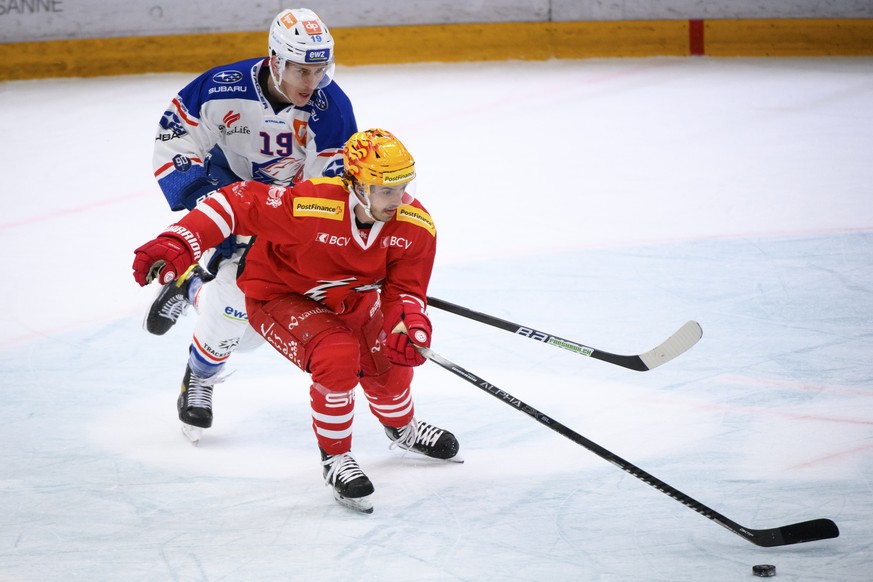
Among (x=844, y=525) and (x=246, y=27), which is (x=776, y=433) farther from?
(x=246, y=27)

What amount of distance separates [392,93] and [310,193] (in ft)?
14.3

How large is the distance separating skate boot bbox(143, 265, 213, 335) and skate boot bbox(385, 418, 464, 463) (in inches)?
36.7

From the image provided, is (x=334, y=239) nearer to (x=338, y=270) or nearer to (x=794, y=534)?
(x=338, y=270)

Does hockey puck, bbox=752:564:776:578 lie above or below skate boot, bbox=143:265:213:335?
below

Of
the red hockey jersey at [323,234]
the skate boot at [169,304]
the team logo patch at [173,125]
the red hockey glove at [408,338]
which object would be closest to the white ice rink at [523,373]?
the skate boot at [169,304]

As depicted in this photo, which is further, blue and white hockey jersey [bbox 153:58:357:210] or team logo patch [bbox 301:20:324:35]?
blue and white hockey jersey [bbox 153:58:357:210]

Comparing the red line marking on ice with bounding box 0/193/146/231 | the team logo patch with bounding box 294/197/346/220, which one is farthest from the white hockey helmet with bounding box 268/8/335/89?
the red line marking on ice with bounding box 0/193/146/231

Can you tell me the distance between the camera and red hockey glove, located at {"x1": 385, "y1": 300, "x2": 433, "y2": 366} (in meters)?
2.90

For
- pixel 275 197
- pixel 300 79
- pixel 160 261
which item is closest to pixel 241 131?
pixel 300 79

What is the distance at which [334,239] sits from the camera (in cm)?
300

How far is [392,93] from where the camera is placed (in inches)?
286

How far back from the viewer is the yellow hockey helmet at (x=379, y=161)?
2.85 meters

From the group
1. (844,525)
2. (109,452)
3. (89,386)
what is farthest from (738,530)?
(89,386)

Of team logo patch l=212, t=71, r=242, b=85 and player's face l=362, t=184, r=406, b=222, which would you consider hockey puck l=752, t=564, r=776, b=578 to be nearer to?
player's face l=362, t=184, r=406, b=222
